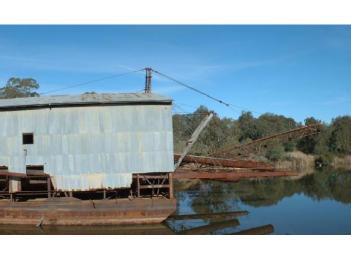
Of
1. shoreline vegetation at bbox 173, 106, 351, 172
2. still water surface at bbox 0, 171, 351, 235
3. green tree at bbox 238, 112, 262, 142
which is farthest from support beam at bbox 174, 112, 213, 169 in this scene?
green tree at bbox 238, 112, 262, 142

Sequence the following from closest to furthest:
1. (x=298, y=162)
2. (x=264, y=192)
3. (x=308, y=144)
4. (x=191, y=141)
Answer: (x=191, y=141) → (x=264, y=192) → (x=298, y=162) → (x=308, y=144)

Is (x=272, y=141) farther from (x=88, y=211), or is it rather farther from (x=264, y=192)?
(x=88, y=211)

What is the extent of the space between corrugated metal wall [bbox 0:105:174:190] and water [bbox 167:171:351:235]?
364 centimetres

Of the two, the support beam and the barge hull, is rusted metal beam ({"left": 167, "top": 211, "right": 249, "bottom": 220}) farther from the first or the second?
the support beam

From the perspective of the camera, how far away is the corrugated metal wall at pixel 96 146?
1948cm

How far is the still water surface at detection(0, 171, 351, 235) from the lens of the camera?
18547mm

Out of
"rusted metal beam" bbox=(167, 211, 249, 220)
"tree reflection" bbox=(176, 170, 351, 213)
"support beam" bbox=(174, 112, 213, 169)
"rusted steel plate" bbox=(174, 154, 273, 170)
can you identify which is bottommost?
"rusted metal beam" bbox=(167, 211, 249, 220)

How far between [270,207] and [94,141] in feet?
37.7

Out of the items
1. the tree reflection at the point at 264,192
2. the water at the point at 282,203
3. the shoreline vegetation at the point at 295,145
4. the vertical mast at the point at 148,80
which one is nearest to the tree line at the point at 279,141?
the shoreline vegetation at the point at 295,145

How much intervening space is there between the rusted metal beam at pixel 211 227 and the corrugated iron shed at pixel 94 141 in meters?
3.10

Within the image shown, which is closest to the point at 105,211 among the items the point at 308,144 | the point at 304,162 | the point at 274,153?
the point at 274,153

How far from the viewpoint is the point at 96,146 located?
63.9 ft

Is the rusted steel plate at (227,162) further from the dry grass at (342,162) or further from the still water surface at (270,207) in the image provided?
the dry grass at (342,162)

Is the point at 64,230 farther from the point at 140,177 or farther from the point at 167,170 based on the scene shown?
the point at 167,170
